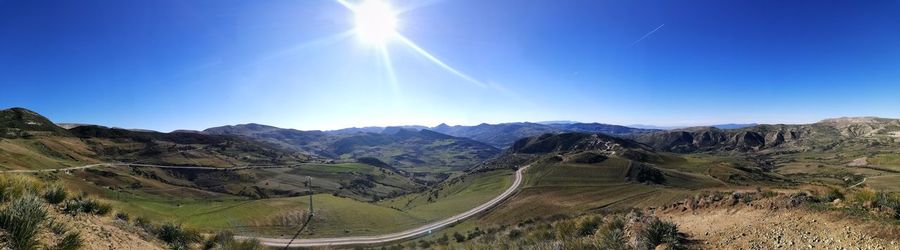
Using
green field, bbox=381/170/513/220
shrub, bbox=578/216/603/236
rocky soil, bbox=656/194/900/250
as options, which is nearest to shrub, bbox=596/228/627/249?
shrub, bbox=578/216/603/236

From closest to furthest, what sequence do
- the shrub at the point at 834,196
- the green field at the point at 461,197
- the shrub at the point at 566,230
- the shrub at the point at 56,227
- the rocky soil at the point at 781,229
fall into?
the shrub at the point at 56,227 < the rocky soil at the point at 781,229 < the shrub at the point at 834,196 < the shrub at the point at 566,230 < the green field at the point at 461,197

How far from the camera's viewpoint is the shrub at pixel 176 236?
15.3m

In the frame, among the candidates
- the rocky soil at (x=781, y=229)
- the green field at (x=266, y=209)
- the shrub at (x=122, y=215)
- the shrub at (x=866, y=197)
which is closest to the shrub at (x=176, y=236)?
the shrub at (x=122, y=215)

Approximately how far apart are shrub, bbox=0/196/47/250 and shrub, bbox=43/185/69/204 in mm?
4727

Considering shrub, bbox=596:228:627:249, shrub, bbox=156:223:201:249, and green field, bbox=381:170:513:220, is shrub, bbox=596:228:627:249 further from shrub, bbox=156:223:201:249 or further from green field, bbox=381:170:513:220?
green field, bbox=381:170:513:220

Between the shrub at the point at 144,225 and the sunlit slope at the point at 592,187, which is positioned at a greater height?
the shrub at the point at 144,225

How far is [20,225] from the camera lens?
25.2 feet

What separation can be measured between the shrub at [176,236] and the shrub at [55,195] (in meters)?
3.64

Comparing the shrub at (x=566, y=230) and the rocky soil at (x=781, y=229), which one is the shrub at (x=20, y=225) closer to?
the shrub at (x=566, y=230)

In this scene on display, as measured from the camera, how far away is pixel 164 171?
133 metres

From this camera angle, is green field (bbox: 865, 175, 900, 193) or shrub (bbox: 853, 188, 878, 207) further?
green field (bbox: 865, 175, 900, 193)

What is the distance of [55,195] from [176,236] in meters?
4.79

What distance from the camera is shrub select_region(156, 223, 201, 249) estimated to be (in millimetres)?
15332

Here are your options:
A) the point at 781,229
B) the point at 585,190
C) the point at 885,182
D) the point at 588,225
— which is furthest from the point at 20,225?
the point at 885,182
